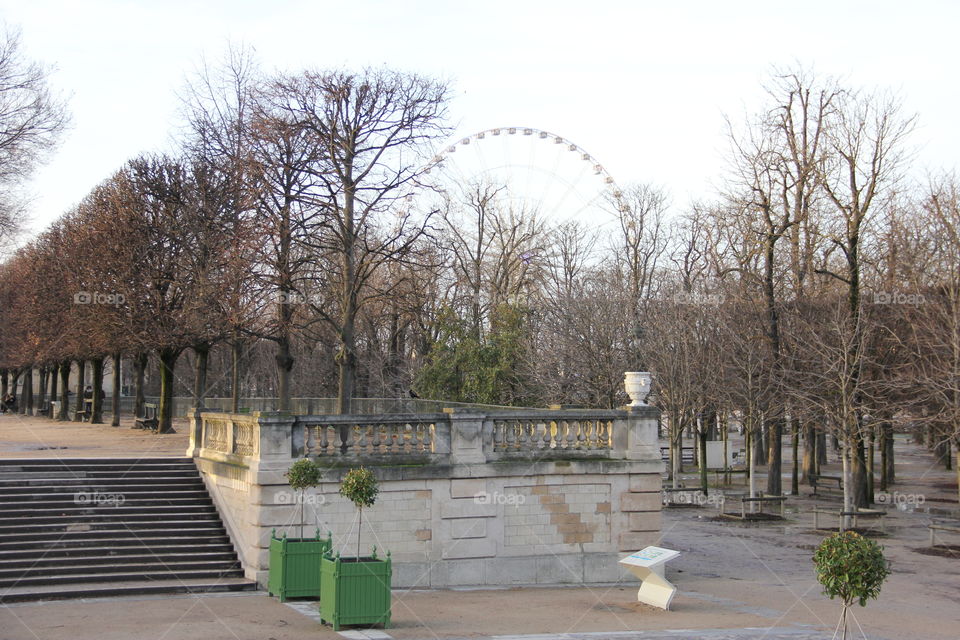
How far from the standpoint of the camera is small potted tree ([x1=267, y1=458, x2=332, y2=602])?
16812 mm

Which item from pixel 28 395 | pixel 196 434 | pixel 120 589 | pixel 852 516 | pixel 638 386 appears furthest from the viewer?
pixel 28 395

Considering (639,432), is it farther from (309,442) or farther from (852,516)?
(852,516)

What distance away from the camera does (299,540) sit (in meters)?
17.1

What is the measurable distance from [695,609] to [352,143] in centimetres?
1727

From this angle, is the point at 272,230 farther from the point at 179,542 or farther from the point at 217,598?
the point at 217,598

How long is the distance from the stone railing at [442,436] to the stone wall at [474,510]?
0.14 ft

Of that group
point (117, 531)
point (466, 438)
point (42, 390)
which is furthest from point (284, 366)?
point (42, 390)

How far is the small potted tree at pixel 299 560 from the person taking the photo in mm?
16812

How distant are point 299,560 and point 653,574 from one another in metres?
6.40

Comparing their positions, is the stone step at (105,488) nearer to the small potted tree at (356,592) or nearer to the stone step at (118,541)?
the stone step at (118,541)

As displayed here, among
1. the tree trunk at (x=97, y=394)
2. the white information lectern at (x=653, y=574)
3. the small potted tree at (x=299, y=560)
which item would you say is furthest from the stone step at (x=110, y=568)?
the tree trunk at (x=97, y=394)

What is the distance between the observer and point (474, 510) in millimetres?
19875

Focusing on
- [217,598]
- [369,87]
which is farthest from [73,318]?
[217,598]

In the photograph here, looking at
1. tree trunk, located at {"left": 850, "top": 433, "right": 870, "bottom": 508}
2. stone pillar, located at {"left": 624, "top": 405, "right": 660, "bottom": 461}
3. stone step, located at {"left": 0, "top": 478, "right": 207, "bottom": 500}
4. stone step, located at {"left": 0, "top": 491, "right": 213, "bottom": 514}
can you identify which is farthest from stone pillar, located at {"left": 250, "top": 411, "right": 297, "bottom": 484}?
tree trunk, located at {"left": 850, "top": 433, "right": 870, "bottom": 508}
